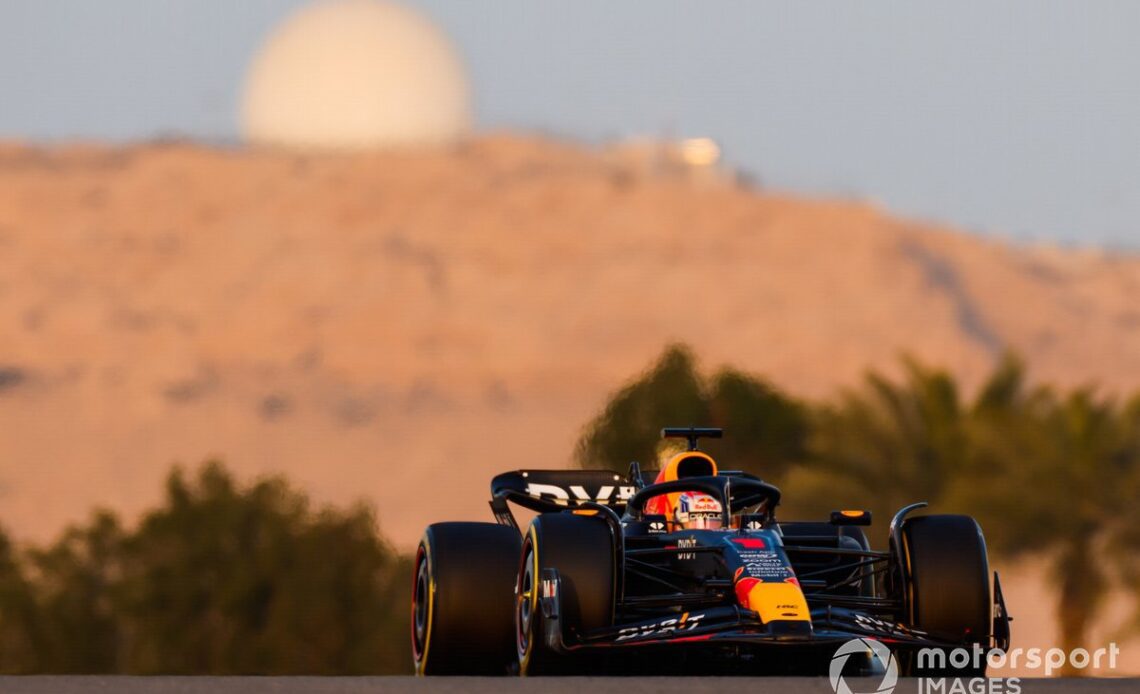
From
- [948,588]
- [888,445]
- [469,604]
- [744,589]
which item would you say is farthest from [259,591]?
[744,589]

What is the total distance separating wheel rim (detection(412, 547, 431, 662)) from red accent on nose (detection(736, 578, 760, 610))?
216 centimetres

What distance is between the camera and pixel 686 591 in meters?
12.3

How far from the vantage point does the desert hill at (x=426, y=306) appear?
91.8 metres

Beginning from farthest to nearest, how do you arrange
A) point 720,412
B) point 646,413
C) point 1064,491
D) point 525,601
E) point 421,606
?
point 720,412 < point 646,413 < point 1064,491 < point 421,606 < point 525,601

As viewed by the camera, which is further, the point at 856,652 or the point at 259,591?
the point at 259,591

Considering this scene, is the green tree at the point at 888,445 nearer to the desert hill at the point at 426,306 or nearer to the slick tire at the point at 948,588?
the slick tire at the point at 948,588

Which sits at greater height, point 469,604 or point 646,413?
point 646,413

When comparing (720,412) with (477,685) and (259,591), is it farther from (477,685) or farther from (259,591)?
(477,685)

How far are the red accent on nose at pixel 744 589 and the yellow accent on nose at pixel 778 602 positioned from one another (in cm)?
4

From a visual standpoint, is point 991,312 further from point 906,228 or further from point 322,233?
point 322,233

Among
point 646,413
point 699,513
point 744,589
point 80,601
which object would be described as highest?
point 646,413

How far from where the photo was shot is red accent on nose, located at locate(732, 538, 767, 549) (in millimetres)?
11798

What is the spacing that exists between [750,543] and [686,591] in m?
0.62

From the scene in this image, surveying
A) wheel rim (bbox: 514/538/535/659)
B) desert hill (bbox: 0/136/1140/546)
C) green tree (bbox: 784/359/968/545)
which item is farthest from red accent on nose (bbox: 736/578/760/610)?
desert hill (bbox: 0/136/1140/546)
